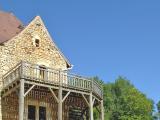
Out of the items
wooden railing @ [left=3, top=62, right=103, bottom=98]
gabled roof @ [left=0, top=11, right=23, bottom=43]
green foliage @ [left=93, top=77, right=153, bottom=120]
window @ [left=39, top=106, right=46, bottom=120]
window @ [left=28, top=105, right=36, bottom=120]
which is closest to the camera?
wooden railing @ [left=3, top=62, right=103, bottom=98]

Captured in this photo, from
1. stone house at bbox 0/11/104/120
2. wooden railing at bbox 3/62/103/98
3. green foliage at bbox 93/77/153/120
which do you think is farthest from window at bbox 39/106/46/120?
green foliage at bbox 93/77/153/120

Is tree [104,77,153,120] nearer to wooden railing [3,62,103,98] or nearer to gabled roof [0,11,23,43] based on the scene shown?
gabled roof [0,11,23,43]

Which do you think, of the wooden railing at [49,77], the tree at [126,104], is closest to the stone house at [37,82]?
the wooden railing at [49,77]

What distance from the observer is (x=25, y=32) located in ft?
122

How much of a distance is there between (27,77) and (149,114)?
32.5 m

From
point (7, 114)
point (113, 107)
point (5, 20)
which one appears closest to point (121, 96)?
point (113, 107)

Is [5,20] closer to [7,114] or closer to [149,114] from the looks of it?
[7,114]

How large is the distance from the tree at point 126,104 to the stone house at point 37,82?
2265 centimetres

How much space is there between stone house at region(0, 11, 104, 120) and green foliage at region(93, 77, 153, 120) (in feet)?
74.3

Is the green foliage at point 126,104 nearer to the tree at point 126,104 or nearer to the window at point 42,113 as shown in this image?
the tree at point 126,104

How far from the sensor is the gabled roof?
37.2 m

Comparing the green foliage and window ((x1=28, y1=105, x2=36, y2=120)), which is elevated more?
the green foliage

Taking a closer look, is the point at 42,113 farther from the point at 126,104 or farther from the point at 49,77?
the point at 126,104

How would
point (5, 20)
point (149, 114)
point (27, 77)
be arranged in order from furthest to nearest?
point (149, 114) < point (5, 20) < point (27, 77)
